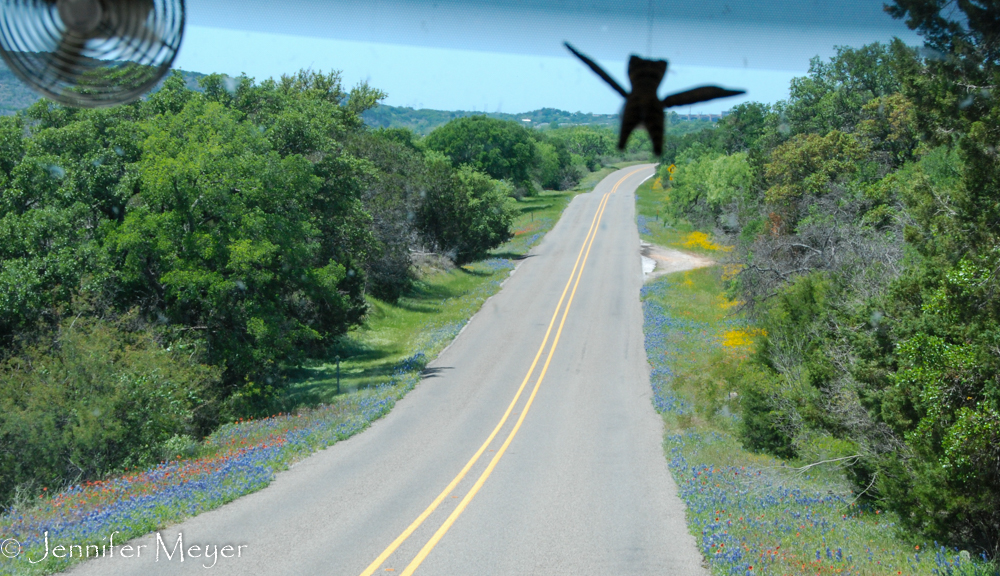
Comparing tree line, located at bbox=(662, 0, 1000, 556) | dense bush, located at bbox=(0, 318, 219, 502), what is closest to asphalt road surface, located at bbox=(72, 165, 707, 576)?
tree line, located at bbox=(662, 0, 1000, 556)

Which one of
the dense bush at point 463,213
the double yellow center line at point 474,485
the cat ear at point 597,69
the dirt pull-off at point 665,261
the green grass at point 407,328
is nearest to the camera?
the cat ear at point 597,69

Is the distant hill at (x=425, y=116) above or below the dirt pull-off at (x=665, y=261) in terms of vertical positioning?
above

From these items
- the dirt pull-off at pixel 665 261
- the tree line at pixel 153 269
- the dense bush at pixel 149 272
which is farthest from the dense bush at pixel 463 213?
the dense bush at pixel 149 272

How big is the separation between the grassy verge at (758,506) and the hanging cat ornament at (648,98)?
904 cm

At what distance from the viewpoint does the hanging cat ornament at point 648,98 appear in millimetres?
2227

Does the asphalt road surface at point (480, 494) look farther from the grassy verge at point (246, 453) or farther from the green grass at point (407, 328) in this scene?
the green grass at point (407, 328)

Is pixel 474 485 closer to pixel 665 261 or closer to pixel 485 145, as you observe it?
pixel 665 261

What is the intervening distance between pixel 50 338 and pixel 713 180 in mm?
46816

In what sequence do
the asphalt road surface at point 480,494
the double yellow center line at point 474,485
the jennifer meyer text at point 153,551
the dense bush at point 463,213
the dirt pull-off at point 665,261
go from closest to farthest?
the jennifer meyer text at point 153,551, the asphalt road surface at point 480,494, the double yellow center line at point 474,485, the dirt pull-off at point 665,261, the dense bush at point 463,213

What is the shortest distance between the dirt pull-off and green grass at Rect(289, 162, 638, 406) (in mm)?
10981


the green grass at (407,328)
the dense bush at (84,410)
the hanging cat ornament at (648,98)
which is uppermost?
the hanging cat ornament at (648,98)

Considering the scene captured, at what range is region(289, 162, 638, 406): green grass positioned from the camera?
2947cm

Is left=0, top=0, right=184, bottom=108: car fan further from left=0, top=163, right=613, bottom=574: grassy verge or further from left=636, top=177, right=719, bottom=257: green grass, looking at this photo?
left=636, top=177, right=719, bottom=257: green grass

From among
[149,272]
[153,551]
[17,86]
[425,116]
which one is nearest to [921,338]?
[153,551]
